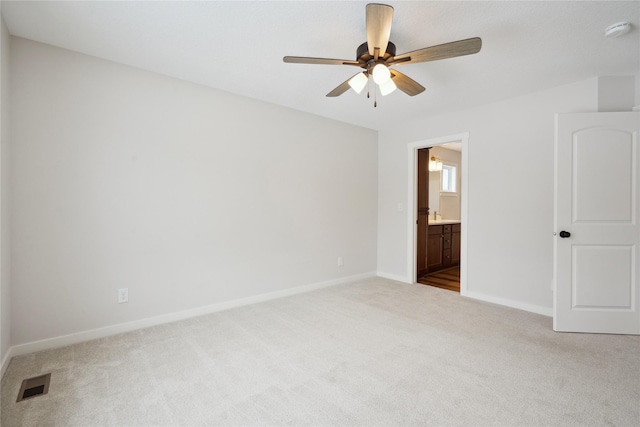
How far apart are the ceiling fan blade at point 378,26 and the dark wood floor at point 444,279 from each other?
3.40m

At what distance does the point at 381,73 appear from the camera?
6.58ft

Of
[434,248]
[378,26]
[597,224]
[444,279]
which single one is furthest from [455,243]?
[378,26]

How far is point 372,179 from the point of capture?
4863 mm

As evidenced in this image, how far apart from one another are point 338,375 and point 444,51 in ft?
7.22

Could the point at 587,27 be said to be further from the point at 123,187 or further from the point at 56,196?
the point at 56,196

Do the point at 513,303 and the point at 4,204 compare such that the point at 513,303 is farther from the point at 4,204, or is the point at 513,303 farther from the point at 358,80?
the point at 4,204

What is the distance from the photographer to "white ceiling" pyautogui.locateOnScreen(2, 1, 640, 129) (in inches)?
75.9

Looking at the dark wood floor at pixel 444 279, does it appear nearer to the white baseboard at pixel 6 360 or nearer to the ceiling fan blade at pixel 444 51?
the ceiling fan blade at pixel 444 51

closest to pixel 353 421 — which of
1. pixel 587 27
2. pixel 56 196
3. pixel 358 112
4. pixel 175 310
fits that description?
pixel 175 310

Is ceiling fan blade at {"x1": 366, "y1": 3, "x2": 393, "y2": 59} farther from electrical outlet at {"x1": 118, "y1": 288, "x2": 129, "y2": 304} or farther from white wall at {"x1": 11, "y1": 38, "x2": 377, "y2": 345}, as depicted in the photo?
electrical outlet at {"x1": 118, "y1": 288, "x2": 129, "y2": 304}

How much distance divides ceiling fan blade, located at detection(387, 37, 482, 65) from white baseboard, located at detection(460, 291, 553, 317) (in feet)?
9.23

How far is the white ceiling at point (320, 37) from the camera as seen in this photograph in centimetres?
193

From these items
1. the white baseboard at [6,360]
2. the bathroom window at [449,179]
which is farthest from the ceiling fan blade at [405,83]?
the bathroom window at [449,179]

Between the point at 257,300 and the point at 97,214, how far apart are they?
1.84 metres
